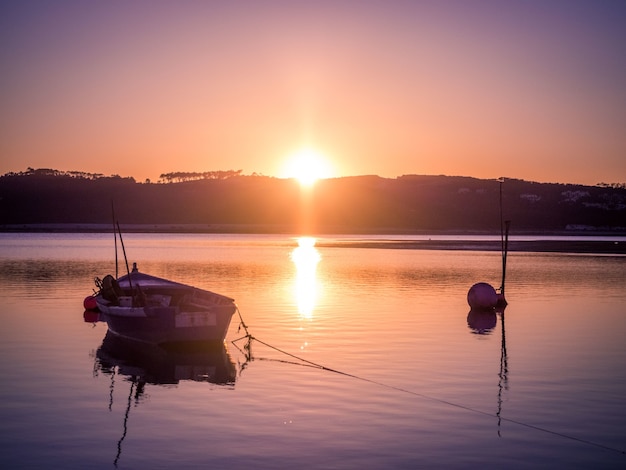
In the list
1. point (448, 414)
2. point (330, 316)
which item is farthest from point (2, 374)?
point (330, 316)

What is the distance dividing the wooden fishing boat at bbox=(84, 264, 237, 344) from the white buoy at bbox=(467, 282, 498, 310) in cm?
1552

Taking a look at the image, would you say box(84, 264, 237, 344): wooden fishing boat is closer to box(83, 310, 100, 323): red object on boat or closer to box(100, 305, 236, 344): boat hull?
box(100, 305, 236, 344): boat hull

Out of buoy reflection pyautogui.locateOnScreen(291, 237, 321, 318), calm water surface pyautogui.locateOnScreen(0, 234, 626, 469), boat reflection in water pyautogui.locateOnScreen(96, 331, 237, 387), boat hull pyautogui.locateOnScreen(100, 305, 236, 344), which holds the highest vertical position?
boat hull pyautogui.locateOnScreen(100, 305, 236, 344)

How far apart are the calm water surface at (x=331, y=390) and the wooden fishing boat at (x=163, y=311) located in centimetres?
76

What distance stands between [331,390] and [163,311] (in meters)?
9.71

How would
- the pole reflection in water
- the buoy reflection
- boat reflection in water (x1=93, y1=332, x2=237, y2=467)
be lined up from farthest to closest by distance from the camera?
the buoy reflection
boat reflection in water (x1=93, y1=332, x2=237, y2=467)
the pole reflection in water

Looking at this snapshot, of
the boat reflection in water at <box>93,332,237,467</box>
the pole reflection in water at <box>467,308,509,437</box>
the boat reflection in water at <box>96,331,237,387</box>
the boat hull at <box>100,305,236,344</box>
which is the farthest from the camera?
the boat hull at <box>100,305,236,344</box>

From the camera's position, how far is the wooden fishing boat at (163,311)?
2897 cm

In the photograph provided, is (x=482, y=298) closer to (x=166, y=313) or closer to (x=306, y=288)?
(x=306, y=288)

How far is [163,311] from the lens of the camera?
29234 millimetres

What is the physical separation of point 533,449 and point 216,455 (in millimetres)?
6203

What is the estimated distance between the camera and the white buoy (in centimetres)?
4178

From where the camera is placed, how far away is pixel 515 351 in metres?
28.9

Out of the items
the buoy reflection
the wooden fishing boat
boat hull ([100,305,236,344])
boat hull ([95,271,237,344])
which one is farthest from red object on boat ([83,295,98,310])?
boat hull ([100,305,236,344])
